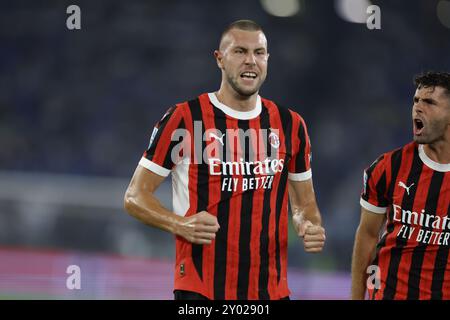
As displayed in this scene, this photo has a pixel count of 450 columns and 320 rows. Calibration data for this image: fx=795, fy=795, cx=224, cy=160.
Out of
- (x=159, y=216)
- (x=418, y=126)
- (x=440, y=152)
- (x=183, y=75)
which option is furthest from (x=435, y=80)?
(x=183, y=75)

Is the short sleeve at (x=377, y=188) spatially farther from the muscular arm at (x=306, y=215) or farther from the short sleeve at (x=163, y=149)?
the short sleeve at (x=163, y=149)

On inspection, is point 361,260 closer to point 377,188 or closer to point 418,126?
point 377,188

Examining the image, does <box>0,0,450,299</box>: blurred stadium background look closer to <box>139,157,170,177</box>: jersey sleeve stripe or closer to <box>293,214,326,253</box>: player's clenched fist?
<box>139,157,170,177</box>: jersey sleeve stripe

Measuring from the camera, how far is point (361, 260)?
391 centimetres

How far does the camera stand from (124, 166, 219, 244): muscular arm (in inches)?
124

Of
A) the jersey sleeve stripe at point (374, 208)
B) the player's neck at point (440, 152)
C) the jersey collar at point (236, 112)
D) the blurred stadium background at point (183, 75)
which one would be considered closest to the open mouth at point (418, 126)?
the player's neck at point (440, 152)

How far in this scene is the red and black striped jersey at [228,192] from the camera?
344 cm

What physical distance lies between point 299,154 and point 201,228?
2.48 feet

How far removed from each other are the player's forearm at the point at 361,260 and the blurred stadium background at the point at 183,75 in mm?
5484

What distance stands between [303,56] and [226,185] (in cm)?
846

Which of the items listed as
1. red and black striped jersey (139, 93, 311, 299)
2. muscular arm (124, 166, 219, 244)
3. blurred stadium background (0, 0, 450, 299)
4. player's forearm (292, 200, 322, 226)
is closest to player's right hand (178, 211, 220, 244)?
muscular arm (124, 166, 219, 244)

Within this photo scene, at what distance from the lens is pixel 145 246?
363 inches

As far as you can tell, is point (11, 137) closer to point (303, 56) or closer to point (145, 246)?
point (145, 246)
